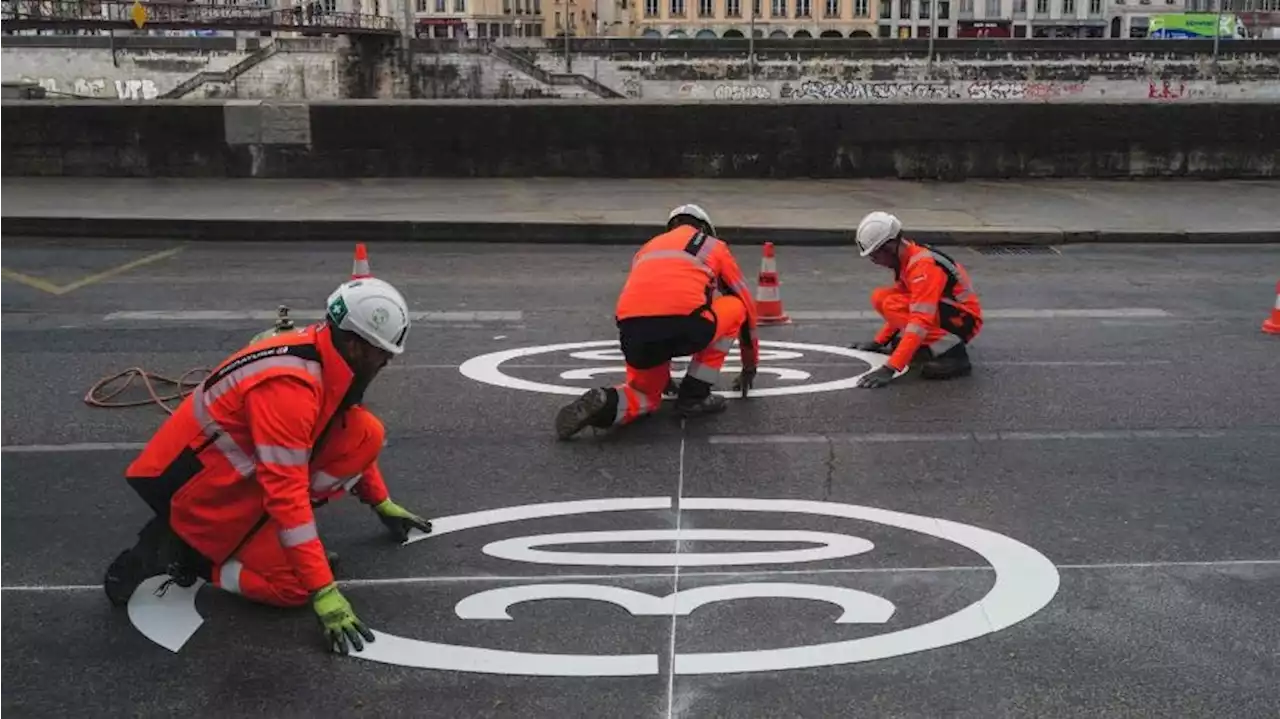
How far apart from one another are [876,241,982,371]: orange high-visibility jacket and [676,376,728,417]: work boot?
4.38 feet

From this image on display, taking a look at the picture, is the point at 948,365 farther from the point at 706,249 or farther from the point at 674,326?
the point at 674,326

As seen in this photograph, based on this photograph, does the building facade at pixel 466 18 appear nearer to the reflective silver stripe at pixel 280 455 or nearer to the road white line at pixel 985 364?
the road white line at pixel 985 364

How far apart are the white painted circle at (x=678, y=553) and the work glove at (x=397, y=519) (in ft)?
1.14

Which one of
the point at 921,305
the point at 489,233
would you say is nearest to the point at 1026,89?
the point at 489,233

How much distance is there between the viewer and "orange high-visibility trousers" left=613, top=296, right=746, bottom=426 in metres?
7.06

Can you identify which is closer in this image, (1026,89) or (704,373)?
(704,373)

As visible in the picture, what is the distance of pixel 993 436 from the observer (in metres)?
7.05

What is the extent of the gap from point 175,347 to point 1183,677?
7.34 meters

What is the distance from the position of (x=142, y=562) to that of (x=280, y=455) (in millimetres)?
928

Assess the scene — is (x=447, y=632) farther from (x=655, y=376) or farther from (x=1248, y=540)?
(x=1248, y=540)

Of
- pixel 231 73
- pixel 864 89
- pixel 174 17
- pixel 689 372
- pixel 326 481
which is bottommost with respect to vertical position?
pixel 689 372

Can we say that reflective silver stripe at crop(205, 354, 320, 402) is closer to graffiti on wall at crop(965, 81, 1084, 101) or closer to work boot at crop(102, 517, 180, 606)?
work boot at crop(102, 517, 180, 606)

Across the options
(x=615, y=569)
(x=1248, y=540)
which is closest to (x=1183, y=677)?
(x=1248, y=540)

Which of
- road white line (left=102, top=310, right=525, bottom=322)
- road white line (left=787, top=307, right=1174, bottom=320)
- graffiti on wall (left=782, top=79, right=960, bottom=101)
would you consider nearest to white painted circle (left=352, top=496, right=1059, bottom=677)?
road white line (left=787, top=307, right=1174, bottom=320)
